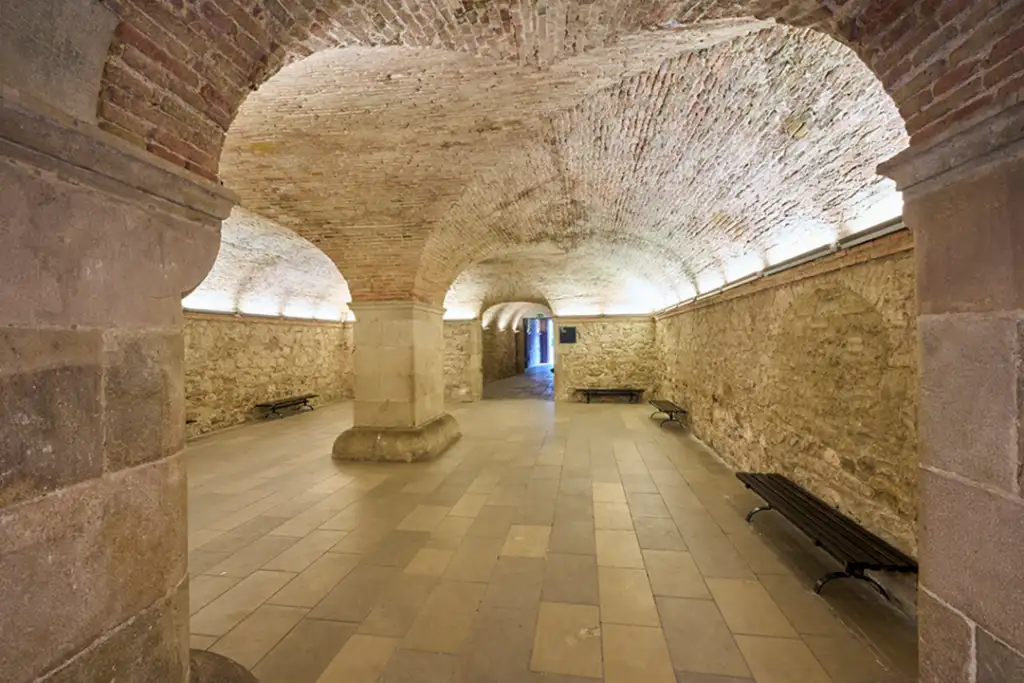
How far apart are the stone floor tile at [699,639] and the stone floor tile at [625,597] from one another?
0.27 feet

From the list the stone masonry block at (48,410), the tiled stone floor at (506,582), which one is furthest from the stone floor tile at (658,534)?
the stone masonry block at (48,410)

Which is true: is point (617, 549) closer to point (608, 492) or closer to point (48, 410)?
point (608, 492)

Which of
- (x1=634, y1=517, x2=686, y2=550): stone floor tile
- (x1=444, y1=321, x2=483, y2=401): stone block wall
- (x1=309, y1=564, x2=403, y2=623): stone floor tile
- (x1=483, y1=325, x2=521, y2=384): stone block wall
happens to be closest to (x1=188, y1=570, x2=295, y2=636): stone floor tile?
(x1=309, y1=564, x2=403, y2=623): stone floor tile

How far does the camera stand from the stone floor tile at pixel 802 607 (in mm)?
2520

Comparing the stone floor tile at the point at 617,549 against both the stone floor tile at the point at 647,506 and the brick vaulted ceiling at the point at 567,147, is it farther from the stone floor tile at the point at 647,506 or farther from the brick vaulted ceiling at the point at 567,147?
the brick vaulted ceiling at the point at 567,147

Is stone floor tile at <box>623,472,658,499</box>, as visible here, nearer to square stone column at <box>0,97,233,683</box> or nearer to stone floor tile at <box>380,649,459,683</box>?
stone floor tile at <box>380,649,459,683</box>

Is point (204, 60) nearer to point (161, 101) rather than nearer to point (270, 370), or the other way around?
point (161, 101)

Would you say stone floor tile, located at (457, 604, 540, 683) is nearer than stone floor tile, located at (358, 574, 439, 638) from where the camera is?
Yes

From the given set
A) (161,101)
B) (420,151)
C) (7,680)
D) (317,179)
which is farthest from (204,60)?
(317,179)

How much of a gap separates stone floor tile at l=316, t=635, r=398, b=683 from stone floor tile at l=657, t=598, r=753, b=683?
1.46 metres

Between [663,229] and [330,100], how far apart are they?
509 cm

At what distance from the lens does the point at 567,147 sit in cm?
459

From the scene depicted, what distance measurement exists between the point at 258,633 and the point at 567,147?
457cm

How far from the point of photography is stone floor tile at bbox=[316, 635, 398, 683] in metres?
2.17
